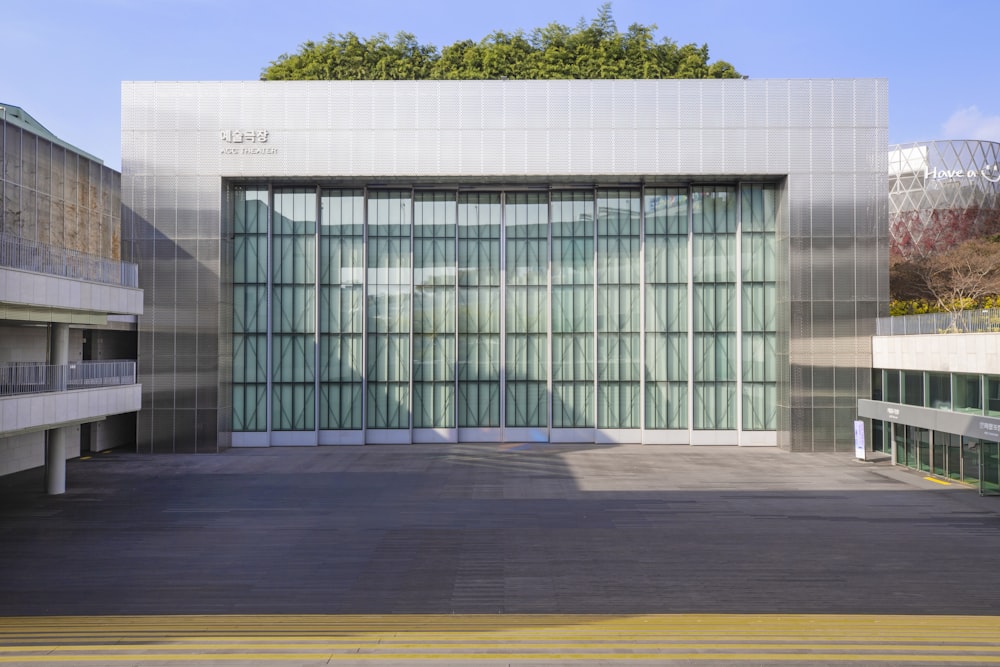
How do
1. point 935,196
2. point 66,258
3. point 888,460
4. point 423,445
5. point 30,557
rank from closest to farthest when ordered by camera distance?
point 30,557 → point 66,258 → point 888,460 → point 423,445 → point 935,196

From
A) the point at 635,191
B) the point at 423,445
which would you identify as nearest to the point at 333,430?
the point at 423,445

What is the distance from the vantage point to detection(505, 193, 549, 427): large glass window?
133 ft

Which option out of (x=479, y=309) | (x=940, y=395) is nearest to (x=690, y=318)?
(x=479, y=309)

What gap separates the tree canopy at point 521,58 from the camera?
57219 millimetres

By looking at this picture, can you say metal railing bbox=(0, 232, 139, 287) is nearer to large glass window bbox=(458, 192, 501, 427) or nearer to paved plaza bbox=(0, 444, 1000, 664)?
paved plaza bbox=(0, 444, 1000, 664)

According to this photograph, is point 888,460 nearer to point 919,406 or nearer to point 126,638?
point 919,406

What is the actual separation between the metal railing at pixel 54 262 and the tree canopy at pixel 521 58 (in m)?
35.8

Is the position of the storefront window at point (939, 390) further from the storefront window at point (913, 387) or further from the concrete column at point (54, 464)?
the concrete column at point (54, 464)

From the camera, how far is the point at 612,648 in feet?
36.7

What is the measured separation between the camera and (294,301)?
39688mm

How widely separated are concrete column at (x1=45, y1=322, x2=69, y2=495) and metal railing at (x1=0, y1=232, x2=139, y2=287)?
215cm

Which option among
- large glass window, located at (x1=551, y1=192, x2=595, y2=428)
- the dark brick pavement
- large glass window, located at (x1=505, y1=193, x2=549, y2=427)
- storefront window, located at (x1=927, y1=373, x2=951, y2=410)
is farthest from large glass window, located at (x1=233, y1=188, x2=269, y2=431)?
storefront window, located at (x1=927, y1=373, x2=951, y2=410)

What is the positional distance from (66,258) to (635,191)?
27176 millimetres

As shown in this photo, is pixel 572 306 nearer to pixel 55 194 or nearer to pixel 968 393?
pixel 968 393
